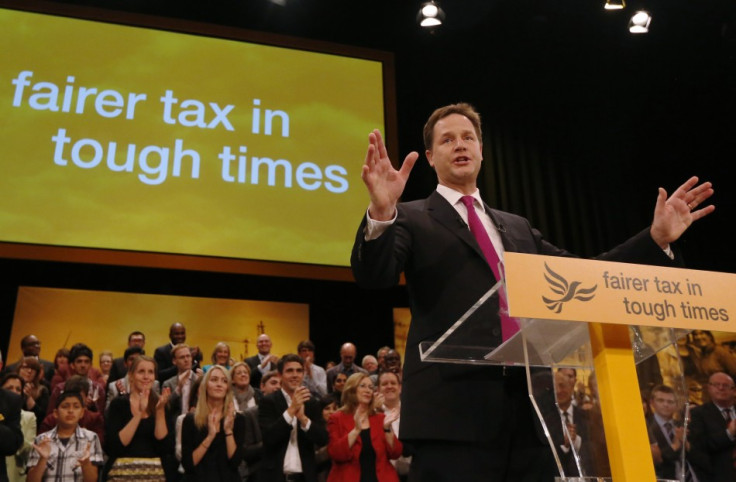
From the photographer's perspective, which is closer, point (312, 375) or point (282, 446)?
point (282, 446)

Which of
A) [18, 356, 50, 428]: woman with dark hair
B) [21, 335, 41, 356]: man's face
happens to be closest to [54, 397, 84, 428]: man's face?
[18, 356, 50, 428]: woman with dark hair

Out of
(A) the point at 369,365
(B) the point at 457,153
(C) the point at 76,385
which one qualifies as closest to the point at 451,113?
(B) the point at 457,153

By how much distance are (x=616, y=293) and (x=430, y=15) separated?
513 cm

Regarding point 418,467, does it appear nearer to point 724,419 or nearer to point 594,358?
point 594,358

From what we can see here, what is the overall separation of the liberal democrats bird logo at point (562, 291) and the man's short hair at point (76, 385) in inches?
139

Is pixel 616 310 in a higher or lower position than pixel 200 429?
lower

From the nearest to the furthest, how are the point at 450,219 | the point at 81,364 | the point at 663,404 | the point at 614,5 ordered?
the point at 663,404 → the point at 450,219 → the point at 81,364 → the point at 614,5

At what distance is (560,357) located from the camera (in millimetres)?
1036

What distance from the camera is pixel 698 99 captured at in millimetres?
6449

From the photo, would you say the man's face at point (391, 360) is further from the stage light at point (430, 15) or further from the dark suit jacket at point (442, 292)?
the dark suit jacket at point (442, 292)

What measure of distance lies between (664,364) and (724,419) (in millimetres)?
3504

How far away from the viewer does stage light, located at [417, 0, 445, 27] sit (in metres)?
5.71

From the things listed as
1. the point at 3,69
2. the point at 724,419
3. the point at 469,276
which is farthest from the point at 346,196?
the point at 469,276

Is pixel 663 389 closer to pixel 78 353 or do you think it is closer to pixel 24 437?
pixel 24 437
